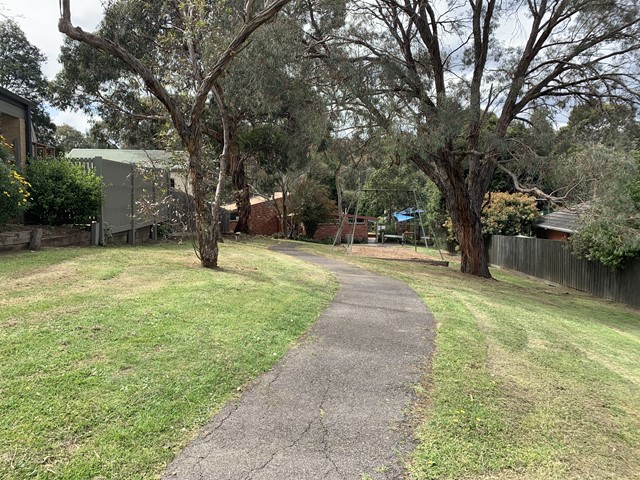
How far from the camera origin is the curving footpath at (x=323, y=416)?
2926 millimetres

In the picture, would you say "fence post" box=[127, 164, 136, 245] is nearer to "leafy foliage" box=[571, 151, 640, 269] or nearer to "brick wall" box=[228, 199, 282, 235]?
"leafy foliage" box=[571, 151, 640, 269]

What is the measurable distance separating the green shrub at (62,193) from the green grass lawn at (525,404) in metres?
8.37

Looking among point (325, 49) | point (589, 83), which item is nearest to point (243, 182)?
point (325, 49)

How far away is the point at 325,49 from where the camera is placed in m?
14.7

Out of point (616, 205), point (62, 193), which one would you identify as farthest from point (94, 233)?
point (616, 205)

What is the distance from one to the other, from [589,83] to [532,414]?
15158 millimetres

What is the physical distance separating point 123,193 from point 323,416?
11.1 metres

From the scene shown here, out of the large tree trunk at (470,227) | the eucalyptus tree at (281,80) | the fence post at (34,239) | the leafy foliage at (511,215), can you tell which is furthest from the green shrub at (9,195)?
the leafy foliage at (511,215)

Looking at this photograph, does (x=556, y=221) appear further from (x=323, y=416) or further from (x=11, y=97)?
(x=11, y=97)

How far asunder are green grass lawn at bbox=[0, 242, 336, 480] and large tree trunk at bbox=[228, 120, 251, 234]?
13.8 m

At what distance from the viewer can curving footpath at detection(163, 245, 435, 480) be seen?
9.60ft

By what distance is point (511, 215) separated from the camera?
2559 cm

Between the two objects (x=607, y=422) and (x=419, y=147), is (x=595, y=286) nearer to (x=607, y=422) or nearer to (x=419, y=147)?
(x=419, y=147)

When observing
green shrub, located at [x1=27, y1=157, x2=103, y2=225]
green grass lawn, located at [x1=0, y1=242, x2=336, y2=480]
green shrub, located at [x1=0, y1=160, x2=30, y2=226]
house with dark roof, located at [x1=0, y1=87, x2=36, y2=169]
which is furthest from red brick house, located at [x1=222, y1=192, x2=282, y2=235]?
green grass lawn, located at [x1=0, y1=242, x2=336, y2=480]
